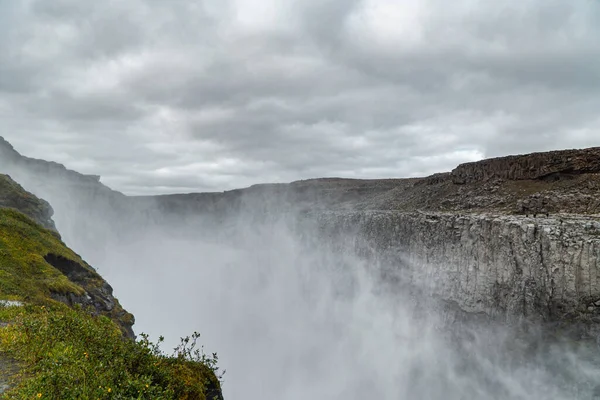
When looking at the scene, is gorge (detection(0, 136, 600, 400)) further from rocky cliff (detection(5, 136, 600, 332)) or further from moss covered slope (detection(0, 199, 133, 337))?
moss covered slope (detection(0, 199, 133, 337))

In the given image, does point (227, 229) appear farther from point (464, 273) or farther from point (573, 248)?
point (573, 248)

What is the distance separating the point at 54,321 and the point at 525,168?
42.6 m

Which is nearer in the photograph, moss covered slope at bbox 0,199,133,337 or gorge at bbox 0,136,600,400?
moss covered slope at bbox 0,199,133,337

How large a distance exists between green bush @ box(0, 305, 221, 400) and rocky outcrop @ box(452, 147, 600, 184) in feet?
117

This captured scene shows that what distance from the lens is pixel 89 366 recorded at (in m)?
7.66

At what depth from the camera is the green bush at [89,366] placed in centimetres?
678

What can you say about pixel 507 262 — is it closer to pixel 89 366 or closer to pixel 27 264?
pixel 89 366

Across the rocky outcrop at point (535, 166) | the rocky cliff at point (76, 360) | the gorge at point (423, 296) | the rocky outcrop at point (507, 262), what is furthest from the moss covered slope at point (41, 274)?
the rocky outcrop at point (535, 166)

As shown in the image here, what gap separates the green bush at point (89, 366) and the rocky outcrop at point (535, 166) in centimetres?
3561

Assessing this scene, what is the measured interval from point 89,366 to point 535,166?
1661 inches

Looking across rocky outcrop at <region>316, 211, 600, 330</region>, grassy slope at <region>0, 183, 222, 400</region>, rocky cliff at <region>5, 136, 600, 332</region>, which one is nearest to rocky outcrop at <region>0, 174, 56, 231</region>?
grassy slope at <region>0, 183, 222, 400</region>

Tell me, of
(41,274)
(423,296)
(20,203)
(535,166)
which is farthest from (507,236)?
(20,203)

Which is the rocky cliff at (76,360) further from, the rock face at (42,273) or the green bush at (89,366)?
the rock face at (42,273)

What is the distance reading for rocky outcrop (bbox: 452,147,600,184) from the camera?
110 feet
